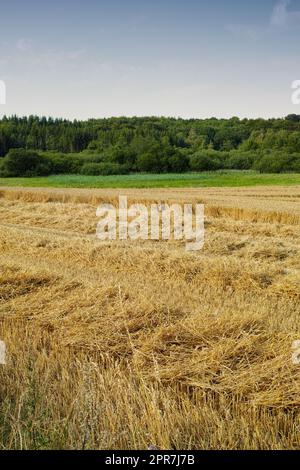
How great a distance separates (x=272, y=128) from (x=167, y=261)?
9570 centimetres

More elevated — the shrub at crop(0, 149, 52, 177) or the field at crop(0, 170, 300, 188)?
the shrub at crop(0, 149, 52, 177)

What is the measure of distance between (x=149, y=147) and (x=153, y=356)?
73045 mm

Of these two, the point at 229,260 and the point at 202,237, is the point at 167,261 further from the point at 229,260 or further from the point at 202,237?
the point at 202,237

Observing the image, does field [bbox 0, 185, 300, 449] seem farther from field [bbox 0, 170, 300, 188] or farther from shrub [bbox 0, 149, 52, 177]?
shrub [bbox 0, 149, 52, 177]

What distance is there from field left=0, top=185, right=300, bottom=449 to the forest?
60.4 metres

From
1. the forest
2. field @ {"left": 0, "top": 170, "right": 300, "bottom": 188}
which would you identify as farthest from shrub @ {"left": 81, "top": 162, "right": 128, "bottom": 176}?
field @ {"left": 0, "top": 170, "right": 300, "bottom": 188}

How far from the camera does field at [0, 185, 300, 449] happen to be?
3695mm

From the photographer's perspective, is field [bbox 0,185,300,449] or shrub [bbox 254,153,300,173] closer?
field [bbox 0,185,300,449]

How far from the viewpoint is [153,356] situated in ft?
16.3

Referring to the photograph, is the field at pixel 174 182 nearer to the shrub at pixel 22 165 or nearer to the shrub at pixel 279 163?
the shrub at pixel 22 165

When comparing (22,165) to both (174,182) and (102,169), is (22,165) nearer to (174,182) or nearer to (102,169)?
(102,169)

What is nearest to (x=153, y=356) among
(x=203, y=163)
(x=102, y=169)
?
(x=102, y=169)

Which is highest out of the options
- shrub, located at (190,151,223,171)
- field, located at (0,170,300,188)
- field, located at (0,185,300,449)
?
shrub, located at (190,151,223,171)
